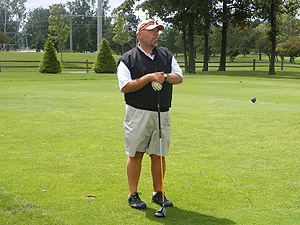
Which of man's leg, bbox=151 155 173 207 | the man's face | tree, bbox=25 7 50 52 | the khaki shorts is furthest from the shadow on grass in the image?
tree, bbox=25 7 50 52

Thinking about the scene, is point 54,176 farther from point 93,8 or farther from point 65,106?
point 93,8

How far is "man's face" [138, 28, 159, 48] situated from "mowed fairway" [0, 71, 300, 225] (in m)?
1.86

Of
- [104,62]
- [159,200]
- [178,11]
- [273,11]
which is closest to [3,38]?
[104,62]

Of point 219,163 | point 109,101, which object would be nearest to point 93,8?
point 109,101

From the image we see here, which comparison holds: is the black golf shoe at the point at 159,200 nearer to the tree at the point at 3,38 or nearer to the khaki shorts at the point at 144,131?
the khaki shorts at the point at 144,131

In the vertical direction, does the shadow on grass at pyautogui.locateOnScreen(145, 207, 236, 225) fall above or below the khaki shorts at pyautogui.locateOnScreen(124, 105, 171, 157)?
below

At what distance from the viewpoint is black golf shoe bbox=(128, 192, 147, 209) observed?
5.00m

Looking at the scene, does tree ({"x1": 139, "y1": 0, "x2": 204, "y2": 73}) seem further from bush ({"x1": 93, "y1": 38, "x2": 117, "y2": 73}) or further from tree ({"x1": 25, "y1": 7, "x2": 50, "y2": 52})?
tree ({"x1": 25, "y1": 7, "x2": 50, "y2": 52})

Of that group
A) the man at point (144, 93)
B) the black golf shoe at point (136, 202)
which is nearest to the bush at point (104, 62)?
the man at point (144, 93)

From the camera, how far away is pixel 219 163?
7047 millimetres

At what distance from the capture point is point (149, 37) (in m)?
5.05

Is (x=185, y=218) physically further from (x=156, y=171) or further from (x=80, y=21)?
(x=80, y=21)

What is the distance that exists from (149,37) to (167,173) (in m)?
2.28

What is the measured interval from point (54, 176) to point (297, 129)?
6.17m
